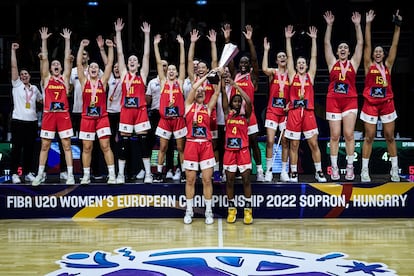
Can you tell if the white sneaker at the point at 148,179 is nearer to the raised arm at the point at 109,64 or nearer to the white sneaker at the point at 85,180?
the white sneaker at the point at 85,180

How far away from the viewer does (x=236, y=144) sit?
744 centimetres

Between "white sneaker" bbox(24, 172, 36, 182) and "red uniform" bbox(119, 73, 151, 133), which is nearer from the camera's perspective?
"red uniform" bbox(119, 73, 151, 133)

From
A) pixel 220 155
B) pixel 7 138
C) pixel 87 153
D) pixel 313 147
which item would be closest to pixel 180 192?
pixel 220 155

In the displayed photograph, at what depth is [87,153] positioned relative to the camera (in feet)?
25.9

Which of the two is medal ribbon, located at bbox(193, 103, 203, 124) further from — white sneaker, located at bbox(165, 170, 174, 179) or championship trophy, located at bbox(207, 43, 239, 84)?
white sneaker, located at bbox(165, 170, 174, 179)

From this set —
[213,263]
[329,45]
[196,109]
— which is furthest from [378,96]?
[213,263]

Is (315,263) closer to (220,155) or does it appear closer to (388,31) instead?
(220,155)

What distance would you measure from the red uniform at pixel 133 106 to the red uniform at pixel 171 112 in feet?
0.73

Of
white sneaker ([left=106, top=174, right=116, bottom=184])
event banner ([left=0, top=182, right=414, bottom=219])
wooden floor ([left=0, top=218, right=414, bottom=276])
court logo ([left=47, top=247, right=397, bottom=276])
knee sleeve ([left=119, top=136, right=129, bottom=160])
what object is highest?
knee sleeve ([left=119, top=136, right=129, bottom=160])

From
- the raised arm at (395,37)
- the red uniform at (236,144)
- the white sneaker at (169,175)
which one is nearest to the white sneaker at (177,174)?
the white sneaker at (169,175)

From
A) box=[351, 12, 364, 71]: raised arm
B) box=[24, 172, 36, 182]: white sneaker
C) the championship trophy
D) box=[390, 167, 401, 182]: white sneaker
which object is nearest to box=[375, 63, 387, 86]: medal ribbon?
box=[351, 12, 364, 71]: raised arm

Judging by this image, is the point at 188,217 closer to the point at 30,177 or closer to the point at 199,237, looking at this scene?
the point at 199,237

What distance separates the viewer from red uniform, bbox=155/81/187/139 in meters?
7.83

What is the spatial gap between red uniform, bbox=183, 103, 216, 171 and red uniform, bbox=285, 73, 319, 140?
3.62 ft
